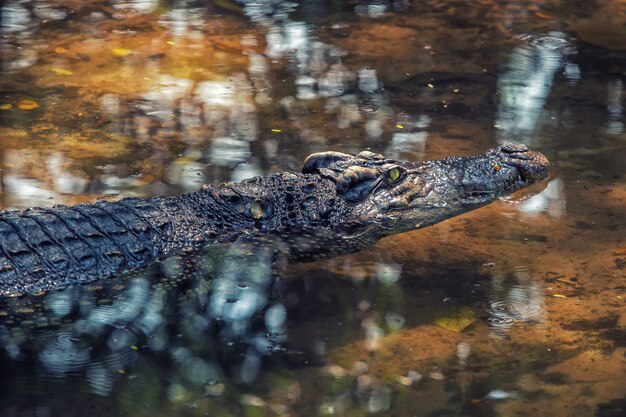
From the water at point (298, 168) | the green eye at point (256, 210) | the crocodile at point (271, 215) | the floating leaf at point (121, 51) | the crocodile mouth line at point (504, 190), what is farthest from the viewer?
the floating leaf at point (121, 51)

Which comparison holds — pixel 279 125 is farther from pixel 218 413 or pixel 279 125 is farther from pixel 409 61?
pixel 218 413

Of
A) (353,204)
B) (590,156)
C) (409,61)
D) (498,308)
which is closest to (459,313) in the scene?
(498,308)

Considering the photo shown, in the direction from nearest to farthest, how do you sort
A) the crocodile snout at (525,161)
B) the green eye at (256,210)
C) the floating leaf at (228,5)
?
the green eye at (256,210) → the crocodile snout at (525,161) → the floating leaf at (228,5)

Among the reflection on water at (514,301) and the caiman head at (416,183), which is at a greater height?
the caiman head at (416,183)

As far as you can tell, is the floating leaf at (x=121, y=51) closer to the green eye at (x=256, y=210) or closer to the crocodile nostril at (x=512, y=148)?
the green eye at (x=256, y=210)

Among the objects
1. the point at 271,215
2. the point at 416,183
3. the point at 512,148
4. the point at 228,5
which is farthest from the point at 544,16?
the point at 271,215

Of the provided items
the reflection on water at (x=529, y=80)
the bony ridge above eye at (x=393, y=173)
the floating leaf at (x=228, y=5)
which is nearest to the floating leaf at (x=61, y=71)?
the floating leaf at (x=228, y=5)

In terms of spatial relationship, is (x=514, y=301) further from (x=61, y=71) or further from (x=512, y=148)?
(x=61, y=71)
